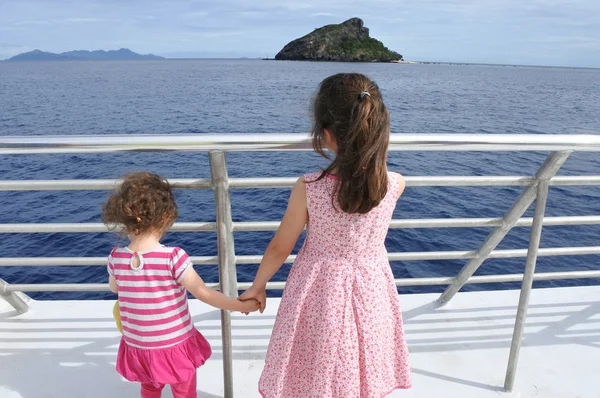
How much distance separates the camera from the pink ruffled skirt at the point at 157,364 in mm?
1596

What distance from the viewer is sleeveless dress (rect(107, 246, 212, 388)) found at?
1498 millimetres

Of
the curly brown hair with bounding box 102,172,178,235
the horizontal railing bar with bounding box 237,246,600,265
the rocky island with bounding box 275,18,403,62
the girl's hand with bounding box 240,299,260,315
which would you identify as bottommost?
the horizontal railing bar with bounding box 237,246,600,265

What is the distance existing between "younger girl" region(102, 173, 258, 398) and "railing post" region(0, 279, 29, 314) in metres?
1.16

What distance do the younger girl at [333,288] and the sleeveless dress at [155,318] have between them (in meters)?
0.26

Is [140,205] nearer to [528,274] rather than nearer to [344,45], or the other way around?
[528,274]

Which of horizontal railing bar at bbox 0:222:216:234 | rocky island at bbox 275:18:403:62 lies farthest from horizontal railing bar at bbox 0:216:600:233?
rocky island at bbox 275:18:403:62

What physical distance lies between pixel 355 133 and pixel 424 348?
5.15ft

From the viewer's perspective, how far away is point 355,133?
1250 mm

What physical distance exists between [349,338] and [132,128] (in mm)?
24777

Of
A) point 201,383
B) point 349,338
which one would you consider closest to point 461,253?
point 349,338

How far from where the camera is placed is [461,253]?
7.23 ft

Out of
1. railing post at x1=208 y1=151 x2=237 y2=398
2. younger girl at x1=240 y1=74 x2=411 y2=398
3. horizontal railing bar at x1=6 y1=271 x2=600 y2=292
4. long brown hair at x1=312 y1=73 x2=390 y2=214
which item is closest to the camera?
long brown hair at x1=312 y1=73 x2=390 y2=214

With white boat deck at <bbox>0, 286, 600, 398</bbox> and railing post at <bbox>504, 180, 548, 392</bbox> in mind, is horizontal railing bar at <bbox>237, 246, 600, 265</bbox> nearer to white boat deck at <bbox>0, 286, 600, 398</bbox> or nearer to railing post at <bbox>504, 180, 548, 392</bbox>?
railing post at <bbox>504, 180, 548, 392</bbox>

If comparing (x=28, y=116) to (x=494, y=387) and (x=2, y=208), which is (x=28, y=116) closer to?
(x=2, y=208)
